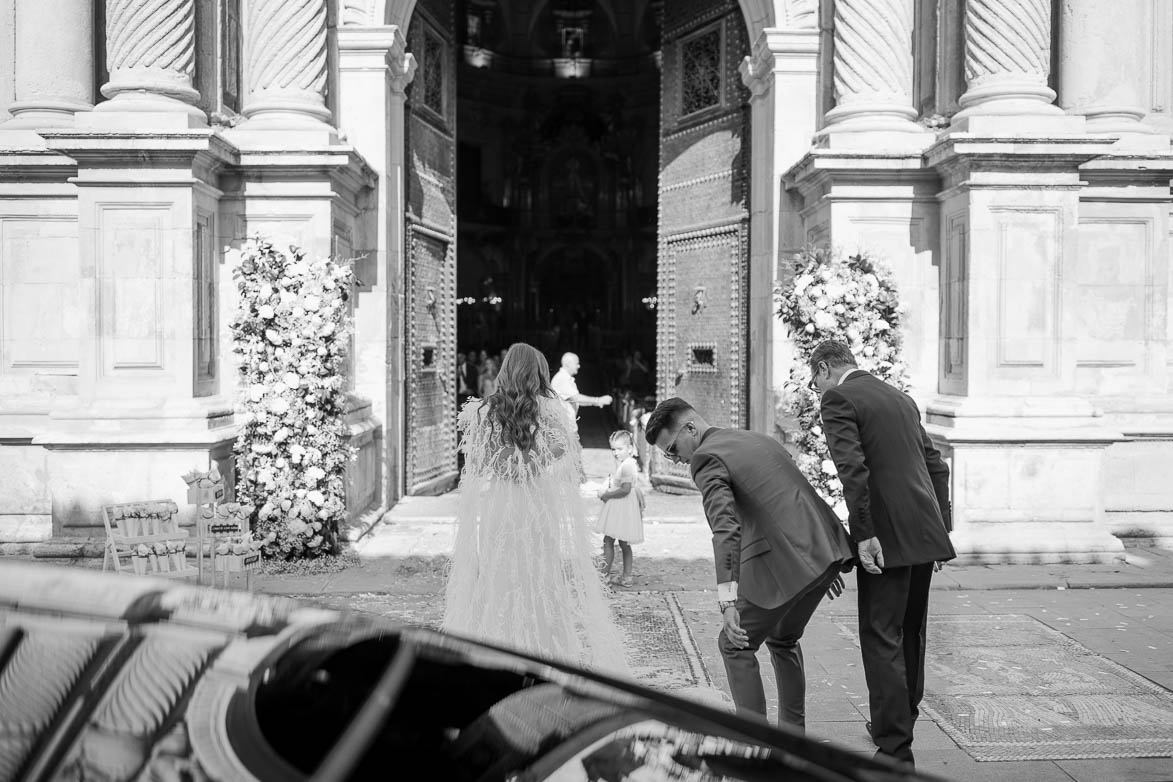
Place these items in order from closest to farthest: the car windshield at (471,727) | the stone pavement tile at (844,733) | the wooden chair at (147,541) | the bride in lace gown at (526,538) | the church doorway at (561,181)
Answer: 1. the car windshield at (471,727)
2. the stone pavement tile at (844,733)
3. the bride in lace gown at (526,538)
4. the wooden chair at (147,541)
5. the church doorway at (561,181)

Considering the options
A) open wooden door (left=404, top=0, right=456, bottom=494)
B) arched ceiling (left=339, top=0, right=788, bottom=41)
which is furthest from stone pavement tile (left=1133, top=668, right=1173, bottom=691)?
open wooden door (left=404, top=0, right=456, bottom=494)

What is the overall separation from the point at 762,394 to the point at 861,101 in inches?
129

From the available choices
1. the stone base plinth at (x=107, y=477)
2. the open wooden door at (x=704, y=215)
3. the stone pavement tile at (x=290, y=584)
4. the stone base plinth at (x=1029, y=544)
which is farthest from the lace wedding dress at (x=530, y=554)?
the open wooden door at (x=704, y=215)

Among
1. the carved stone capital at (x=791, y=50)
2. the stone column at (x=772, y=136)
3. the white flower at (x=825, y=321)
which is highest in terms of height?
the carved stone capital at (x=791, y=50)

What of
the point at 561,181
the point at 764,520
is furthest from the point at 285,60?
the point at 561,181

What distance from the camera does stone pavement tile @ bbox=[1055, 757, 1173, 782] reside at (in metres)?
4.57

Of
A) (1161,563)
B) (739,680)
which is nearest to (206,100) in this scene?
(739,680)

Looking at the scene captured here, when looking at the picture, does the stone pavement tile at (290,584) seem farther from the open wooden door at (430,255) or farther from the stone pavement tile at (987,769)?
the stone pavement tile at (987,769)

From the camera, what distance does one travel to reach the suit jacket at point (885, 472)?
15.3 feet

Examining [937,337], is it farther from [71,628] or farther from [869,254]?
[71,628]

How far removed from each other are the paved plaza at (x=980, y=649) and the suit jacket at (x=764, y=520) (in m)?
0.67

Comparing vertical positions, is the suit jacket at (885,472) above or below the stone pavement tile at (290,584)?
above

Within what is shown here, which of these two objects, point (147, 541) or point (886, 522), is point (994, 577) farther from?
point (147, 541)

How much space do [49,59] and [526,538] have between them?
756 centimetres
